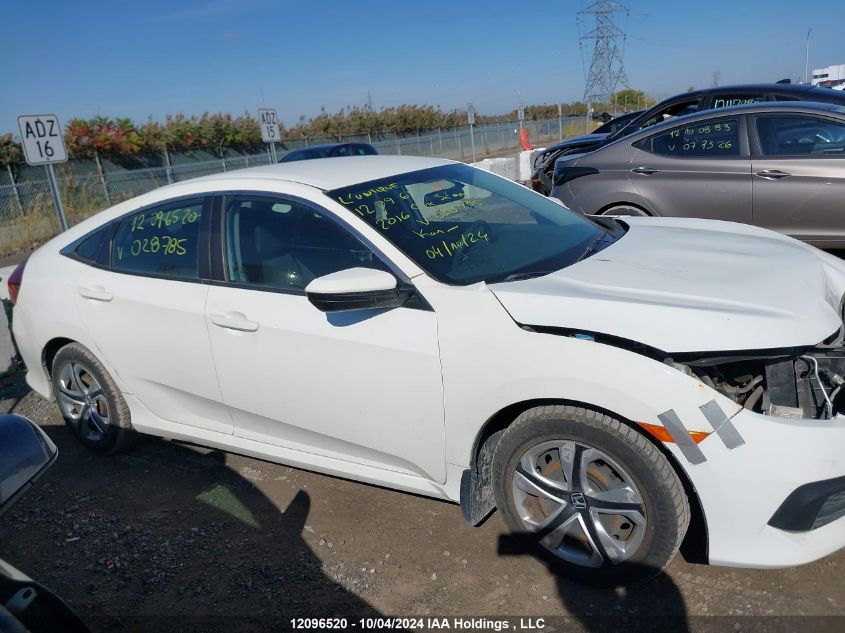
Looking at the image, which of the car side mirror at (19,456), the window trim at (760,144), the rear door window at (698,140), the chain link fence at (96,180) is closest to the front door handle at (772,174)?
the window trim at (760,144)

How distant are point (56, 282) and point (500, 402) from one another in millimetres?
2897

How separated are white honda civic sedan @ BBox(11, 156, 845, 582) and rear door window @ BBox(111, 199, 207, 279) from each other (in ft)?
0.04

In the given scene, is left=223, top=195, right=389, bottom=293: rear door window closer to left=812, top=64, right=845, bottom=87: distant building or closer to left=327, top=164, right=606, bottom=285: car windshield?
left=327, top=164, right=606, bottom=285: car windshield

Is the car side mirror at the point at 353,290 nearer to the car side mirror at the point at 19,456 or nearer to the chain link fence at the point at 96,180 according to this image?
the car side mirror at the point at 19,456

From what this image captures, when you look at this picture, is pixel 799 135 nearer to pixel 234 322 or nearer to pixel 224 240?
pixel 224 240

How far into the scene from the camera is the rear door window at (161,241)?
359 cm

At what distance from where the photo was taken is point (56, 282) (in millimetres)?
4078

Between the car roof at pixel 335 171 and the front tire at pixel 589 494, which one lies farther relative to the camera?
the car roof at pixel 335 171

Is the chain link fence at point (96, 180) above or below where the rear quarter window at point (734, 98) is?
below

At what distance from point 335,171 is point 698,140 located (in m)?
4.39

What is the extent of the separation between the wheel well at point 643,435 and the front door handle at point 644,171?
453 cm

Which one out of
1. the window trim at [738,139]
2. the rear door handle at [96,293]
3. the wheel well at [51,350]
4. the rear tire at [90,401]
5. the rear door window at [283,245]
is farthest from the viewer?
the window trim at [738,139]

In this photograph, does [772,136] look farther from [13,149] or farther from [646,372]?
[13,149]

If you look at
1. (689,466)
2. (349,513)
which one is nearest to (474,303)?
(689,466)
